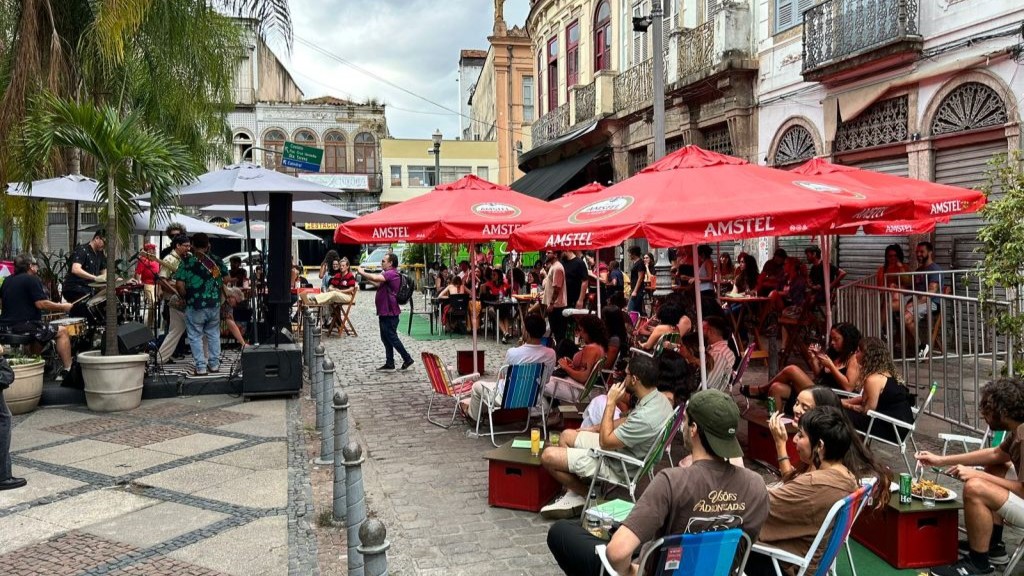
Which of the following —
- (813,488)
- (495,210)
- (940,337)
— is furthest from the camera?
(495,210)

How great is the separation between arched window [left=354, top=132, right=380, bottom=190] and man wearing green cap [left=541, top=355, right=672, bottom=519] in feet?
152

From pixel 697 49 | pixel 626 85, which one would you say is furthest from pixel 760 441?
pixel 626 85

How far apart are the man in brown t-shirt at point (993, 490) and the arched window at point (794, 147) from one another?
32.9 ft

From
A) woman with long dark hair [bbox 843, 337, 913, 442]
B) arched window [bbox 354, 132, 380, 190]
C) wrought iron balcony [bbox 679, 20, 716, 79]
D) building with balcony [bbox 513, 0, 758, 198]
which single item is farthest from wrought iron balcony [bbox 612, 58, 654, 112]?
arched window [bbox 354, 132, 380, 190]

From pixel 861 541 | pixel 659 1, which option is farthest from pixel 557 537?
pixel 659 1

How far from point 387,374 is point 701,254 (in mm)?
5568

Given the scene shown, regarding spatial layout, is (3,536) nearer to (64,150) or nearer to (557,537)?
(557,537)

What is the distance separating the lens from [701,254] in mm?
12898

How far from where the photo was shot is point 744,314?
458 inches

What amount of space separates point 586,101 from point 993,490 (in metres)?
18.9

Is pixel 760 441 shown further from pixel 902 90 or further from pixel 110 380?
pixel 902 90

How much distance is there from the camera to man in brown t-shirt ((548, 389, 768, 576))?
9.87ft

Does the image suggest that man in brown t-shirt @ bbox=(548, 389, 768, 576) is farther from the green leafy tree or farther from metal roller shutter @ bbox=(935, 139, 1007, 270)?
metal roller shutter @ bbox=(935, 139, 1007, 270)

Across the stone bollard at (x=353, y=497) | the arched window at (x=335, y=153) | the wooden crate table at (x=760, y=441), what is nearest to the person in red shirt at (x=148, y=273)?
the stone bollard at (x=353, y=497)
